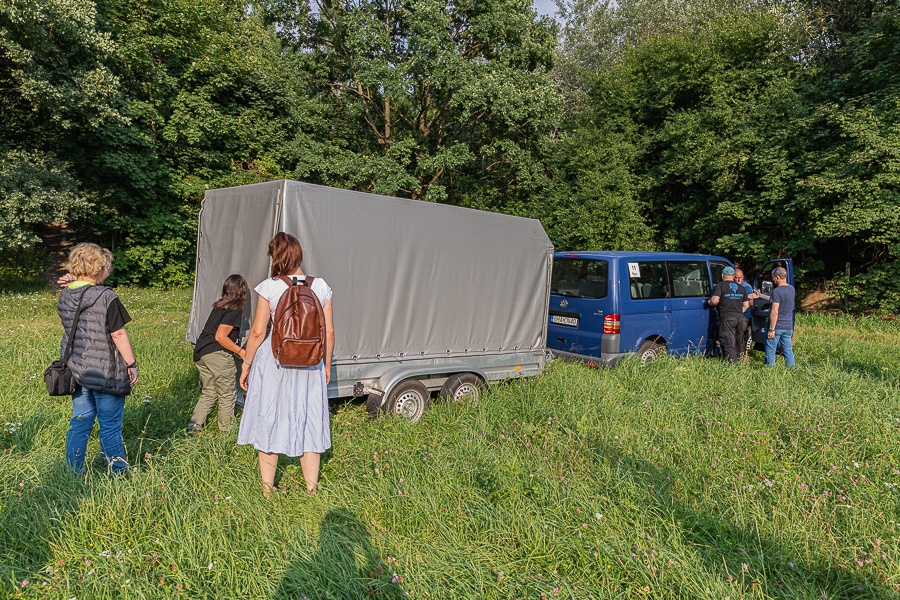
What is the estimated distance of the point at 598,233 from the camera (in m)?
17.1

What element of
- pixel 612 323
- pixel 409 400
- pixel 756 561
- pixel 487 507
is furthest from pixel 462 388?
pixel 756 561

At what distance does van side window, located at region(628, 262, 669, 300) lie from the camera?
762 cm

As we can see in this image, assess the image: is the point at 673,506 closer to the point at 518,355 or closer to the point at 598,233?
the point at 518,355

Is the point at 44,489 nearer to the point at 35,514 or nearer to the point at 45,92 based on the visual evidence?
the point at 35,514

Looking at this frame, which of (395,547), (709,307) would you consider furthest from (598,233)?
(395,547)

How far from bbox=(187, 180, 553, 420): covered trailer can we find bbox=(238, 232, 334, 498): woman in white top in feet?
3.72

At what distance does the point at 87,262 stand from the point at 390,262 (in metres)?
2.57

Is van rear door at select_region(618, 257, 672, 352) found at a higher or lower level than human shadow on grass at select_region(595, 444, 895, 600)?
higher

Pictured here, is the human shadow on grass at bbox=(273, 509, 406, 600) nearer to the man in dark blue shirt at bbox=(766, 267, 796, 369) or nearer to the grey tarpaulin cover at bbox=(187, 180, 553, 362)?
the grey tarpaulin cover at bbox=(187, 180, 553, 362)

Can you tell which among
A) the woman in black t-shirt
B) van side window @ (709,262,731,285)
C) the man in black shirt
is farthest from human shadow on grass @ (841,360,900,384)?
the woman in black t-shirt

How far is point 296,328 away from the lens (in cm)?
337

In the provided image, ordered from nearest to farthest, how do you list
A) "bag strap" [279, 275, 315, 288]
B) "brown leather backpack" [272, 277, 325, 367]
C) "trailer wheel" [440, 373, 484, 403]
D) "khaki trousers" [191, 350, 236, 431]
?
"brown leather backpack" [272, 277, 325, 367] < "bag strap" [279, 275, 315, 288] < "khaki trousers" [191, 350, 236, 431] < "trailer wheel" [440, 373, 484, 403]

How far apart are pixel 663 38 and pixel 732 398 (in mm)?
19028

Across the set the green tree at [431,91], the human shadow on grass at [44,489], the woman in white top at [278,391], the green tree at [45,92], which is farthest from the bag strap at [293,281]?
the green tree at [431,91]
